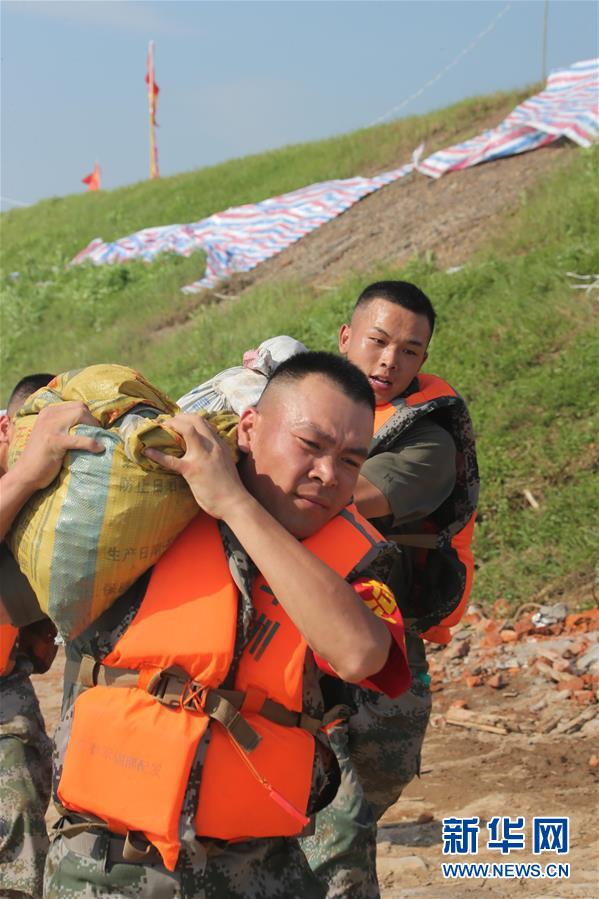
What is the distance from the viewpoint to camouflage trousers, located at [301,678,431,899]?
4008 millimetres

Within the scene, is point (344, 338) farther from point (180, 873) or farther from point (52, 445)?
point (180, 873)

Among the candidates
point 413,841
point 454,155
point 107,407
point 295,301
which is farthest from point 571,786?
point 454,155

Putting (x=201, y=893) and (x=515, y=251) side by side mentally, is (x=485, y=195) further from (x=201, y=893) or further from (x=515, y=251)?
(x=201, y=893)

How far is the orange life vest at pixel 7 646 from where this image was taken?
3953 mm

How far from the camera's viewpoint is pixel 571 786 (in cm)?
591

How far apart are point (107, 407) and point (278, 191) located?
716 inches

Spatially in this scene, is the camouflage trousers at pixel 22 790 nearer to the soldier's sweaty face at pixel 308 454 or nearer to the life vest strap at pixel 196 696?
the life vest strap at pixel 196 696

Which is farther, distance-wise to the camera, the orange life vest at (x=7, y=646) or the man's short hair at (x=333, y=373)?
the orange life vest at (x=7, y=646)

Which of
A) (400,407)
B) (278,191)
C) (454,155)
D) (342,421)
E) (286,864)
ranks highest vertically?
(342,421)

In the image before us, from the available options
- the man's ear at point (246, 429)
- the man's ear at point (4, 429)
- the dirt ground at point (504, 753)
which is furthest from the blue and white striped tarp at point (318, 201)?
the man's ear at point (246, 429)

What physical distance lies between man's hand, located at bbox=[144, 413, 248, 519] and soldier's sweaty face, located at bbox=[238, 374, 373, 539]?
15cm

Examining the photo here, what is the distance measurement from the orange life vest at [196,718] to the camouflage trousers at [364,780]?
1589 mm

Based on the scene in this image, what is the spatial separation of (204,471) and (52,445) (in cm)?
35

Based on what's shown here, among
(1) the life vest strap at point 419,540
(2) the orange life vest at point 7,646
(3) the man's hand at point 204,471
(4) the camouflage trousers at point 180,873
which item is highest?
(3) the man's hand at point 204,471
